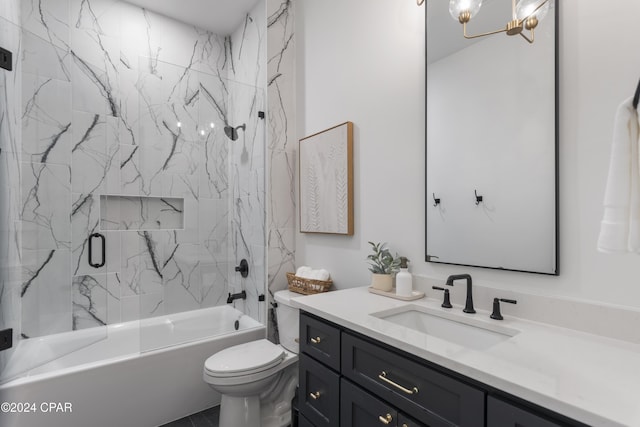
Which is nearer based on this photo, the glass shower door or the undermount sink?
the undermount sink

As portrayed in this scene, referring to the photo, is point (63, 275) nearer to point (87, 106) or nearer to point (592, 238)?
point (87, 106)

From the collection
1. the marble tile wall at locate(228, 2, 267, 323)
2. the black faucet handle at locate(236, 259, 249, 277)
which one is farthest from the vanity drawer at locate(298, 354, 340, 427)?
the black faucet handle at locate(236, 259, 249, 277)

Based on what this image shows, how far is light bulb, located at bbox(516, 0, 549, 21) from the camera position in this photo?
1.17 meters

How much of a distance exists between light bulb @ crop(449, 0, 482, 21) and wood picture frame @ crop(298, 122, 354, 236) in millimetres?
823

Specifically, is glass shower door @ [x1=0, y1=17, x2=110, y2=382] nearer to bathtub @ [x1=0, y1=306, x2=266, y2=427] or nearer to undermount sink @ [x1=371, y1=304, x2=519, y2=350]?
bathtub @ [x1=0, y1=306, x2=266, y2=427]

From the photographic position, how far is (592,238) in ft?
3.52

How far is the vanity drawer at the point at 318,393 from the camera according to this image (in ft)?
4.20

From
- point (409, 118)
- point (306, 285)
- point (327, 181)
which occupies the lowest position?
point (306, 285)

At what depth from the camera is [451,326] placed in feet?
4.32

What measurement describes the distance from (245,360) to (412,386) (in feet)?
3.82

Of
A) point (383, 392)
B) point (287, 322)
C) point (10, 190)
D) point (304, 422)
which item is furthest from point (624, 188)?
point (10, 190)

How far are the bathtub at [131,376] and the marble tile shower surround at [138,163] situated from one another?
16 centimetres

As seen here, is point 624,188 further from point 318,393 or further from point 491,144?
point 318,393

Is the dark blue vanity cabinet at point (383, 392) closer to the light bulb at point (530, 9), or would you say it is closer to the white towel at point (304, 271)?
the white towel at point (304, 271)
